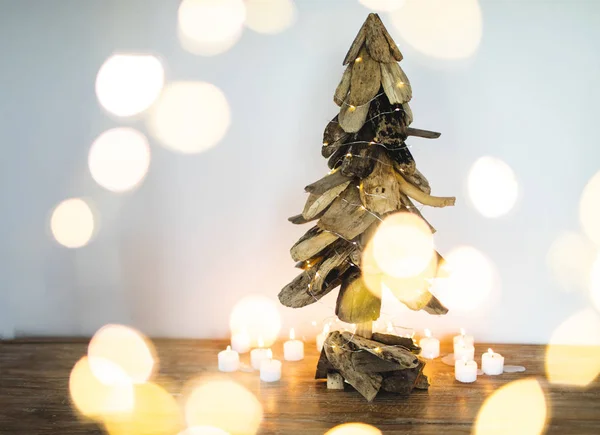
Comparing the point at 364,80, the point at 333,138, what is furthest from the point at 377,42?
the point at 333,138

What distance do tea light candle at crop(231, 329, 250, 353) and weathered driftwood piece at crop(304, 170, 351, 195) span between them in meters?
0.58

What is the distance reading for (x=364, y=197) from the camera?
141 centimetres

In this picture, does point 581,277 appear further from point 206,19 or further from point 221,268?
point 206,19

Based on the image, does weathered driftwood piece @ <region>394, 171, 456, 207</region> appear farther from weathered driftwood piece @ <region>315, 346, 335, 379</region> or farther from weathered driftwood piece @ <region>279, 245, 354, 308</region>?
weathered driftwood piece @ <region>315, 346, 335, 379</region>

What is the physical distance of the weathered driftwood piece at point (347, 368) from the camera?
1.43 m

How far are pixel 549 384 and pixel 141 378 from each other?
0.98m

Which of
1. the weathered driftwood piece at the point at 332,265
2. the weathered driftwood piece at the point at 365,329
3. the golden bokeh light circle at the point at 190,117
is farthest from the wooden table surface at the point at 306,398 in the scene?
the golden bokeh light circle at the point at 190,117

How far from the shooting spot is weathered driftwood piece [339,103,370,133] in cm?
141

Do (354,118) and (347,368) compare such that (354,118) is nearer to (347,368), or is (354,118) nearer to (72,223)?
(347,368)

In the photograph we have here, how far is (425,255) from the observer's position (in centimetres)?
146

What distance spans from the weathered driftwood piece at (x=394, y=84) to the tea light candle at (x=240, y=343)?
802 mm

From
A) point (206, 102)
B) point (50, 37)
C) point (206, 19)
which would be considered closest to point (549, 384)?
point (206, 102)

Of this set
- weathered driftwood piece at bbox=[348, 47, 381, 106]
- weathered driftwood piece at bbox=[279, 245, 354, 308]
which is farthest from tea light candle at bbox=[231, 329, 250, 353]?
weathered driftwood piece at bbox=[348, 47, 381, 106]

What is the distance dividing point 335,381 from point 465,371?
1.04 feet
